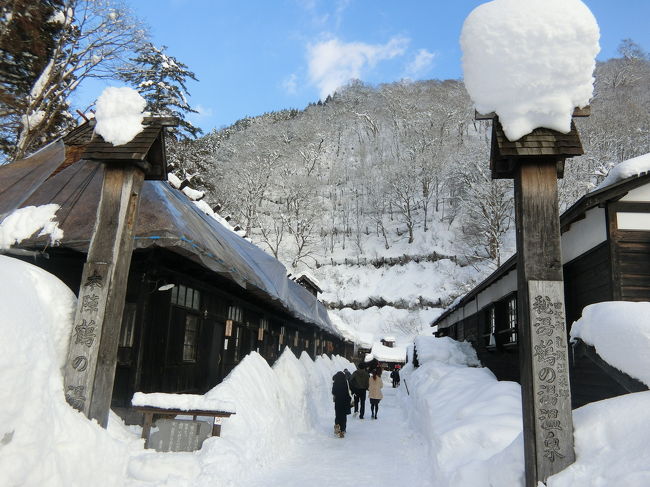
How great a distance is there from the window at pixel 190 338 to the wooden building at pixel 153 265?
2cm

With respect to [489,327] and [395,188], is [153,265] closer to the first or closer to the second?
[489,327]

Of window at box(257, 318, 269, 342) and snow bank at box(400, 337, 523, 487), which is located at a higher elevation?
window at box(257, 318, 269, 342)

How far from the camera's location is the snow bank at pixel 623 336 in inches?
137

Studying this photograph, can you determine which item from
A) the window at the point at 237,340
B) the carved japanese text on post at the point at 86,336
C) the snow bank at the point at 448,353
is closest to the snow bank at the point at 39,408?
the carved japanese text on post at the point at 86,336

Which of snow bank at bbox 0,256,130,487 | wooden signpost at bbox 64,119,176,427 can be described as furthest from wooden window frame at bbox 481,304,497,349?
snow bank at bbox 0,256,130,487

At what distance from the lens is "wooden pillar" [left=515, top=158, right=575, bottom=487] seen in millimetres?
3807

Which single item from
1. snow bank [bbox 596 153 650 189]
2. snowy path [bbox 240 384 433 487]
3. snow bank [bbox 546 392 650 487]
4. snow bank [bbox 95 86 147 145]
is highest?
snow bank [bbox 596 153 650 189]

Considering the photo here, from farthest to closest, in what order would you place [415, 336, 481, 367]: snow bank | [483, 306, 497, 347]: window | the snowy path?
1. [415, 336, 481, 367]: snow bank
2. [483, 306, 497, 347]: window
3. the snowy path

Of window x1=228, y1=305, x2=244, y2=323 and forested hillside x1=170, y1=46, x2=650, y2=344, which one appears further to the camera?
forested hillside x1=170, y1=46, x2=650, y2=344

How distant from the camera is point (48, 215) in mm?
7633

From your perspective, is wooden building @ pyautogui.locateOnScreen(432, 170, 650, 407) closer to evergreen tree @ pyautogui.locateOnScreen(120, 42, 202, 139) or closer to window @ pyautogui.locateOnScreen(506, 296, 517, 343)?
window @ pyautogui.locateOnScreen(506, 296, 517, 343)

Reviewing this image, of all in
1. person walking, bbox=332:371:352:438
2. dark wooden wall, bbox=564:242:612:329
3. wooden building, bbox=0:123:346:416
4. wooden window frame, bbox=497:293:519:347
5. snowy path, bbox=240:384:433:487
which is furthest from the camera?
wooden window frame, bbox=497:293:519:347

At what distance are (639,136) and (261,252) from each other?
36808 mm

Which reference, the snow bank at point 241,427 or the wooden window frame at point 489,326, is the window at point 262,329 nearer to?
the snow bank at point 241,427
